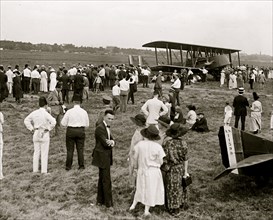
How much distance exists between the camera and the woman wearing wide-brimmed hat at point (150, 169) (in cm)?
566

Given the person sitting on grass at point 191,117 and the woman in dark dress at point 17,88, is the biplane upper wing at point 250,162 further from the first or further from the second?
the woman in dark dress at point 17,88

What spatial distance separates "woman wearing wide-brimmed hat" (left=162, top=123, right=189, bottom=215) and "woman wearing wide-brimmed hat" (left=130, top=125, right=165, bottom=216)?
0.25 metres

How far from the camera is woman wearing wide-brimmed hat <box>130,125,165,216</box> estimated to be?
566 centimetres

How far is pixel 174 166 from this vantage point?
5.95 meters

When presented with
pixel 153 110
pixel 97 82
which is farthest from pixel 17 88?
pixel 153 110

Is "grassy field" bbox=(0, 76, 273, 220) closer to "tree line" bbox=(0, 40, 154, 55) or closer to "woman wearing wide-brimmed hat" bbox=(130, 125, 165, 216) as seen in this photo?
"woman wearing wide-brimmed hat" bbox=(130, 125, 165, 216)

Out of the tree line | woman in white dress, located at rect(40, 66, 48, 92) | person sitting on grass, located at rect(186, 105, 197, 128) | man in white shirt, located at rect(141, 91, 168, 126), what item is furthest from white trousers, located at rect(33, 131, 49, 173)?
the tree line

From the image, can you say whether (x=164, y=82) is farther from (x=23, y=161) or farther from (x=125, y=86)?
(x=23, y=161)

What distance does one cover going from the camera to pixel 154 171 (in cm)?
570

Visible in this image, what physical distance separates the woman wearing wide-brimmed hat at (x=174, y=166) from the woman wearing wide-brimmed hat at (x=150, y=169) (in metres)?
0.25

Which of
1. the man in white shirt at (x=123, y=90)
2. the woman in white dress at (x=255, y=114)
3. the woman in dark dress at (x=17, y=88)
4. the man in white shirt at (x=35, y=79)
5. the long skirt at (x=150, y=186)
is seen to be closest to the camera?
the long skirt at (x=150, y=186)

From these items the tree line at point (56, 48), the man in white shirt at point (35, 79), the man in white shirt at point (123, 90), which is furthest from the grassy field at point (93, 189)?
the tree line at point (56, 48)

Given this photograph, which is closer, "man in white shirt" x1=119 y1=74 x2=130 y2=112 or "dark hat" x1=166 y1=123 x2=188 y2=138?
"dark hat" x1=166 y1=123 x2=188 y2=138

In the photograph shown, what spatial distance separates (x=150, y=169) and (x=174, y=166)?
47 cm
